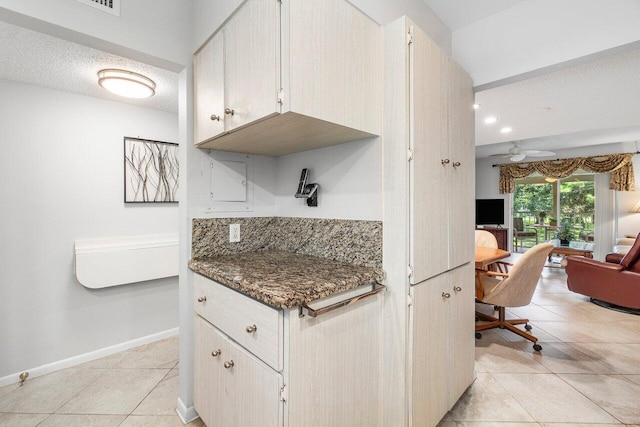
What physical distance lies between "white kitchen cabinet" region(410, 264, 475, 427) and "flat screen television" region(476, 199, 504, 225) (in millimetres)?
5930

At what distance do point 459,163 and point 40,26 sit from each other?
→ 7.07 feet

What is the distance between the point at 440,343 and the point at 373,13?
68.0 inches

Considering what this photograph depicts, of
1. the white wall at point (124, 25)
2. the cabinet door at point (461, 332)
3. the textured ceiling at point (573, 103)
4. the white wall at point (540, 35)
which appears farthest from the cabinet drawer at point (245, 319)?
the textured ceiling at point (573, 103)

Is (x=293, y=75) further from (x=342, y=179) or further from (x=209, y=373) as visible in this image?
(x=209, y=373)

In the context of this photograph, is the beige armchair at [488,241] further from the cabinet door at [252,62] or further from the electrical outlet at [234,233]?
the cabinet door at [252,62]

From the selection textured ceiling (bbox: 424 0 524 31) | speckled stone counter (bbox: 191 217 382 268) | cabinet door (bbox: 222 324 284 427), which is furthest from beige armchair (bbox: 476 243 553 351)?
cabinet door (bbox: 222 324 284 427)

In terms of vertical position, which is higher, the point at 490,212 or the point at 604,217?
the point at 490,212

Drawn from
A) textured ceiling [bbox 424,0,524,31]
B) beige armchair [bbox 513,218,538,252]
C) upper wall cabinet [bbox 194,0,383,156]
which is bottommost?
beige armchair [bbox 513,218,538,252]

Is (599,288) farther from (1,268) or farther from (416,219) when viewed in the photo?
(1,268)

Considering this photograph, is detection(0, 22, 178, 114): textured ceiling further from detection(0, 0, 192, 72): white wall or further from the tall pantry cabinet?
Answer: the tall pantry cabinet

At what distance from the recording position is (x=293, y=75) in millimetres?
1042

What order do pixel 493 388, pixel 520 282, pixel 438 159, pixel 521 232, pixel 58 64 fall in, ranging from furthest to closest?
pixel 521 232, pixel 520 282, pixel 493 388, pixel 58 64, pixel 438 159

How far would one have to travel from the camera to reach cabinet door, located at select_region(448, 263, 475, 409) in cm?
166

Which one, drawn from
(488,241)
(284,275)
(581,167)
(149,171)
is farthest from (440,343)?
(581,167)
